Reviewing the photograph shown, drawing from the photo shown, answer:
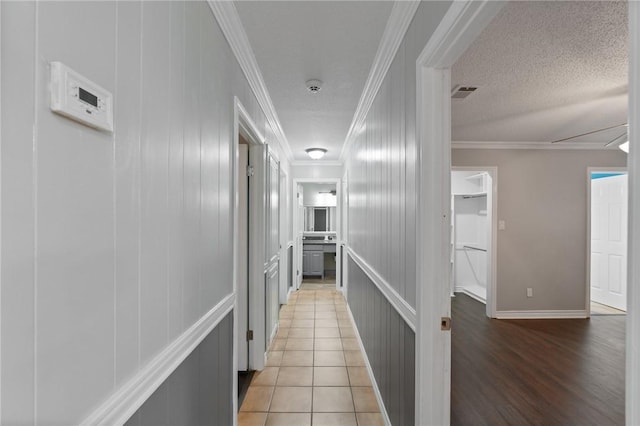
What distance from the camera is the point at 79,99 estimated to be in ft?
2.20

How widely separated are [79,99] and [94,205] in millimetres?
232

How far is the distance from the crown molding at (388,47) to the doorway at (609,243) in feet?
13.7

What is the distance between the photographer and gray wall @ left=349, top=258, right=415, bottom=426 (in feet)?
5.22

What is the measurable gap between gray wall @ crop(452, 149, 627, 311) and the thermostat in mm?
4825

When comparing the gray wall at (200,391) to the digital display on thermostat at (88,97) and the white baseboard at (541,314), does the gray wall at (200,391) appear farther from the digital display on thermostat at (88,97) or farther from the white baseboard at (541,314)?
the white baseboard at (541,314)

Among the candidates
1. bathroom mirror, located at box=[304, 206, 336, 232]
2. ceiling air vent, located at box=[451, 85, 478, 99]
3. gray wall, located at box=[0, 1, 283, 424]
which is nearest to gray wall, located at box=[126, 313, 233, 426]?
gray wall, located at box=[0, 1, 283, 424]

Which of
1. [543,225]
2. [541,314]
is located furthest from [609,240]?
[541,314]

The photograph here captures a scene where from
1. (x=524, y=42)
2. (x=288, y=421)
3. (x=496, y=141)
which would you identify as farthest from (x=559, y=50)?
(x=288, y=421)

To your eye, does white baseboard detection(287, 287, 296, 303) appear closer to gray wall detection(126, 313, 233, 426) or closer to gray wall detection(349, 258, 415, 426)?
gray wall detection(349, 258, 415, 426)

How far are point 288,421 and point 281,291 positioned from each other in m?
3.04

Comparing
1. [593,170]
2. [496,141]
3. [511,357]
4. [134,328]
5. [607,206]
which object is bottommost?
[511,357]

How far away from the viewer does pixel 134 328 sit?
0.89 meters

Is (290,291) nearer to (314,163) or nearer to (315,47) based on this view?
(314,163)

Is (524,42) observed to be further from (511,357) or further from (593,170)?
(593,170)
